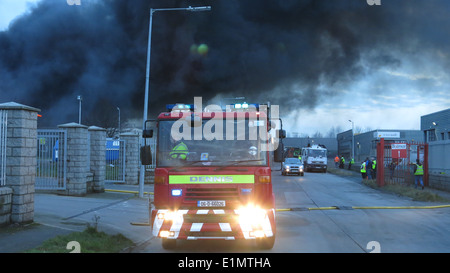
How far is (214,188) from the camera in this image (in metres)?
7.00

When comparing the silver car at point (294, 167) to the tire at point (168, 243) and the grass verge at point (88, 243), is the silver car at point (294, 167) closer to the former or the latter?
the grass verge at point (88, 243)

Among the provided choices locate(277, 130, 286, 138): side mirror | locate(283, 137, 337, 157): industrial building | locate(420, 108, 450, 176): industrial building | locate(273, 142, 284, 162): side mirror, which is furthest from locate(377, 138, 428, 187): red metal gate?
locate(283, 137, 337, 157): industrial building

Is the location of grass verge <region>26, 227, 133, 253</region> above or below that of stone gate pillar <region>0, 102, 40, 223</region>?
below

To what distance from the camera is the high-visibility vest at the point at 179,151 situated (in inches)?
295

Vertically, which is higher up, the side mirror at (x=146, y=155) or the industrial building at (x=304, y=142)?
the industrial building at (x=304, y=142)

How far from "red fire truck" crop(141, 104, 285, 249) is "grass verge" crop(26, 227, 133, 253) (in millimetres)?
936

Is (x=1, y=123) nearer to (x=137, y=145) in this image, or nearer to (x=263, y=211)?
(x=263, y=211)

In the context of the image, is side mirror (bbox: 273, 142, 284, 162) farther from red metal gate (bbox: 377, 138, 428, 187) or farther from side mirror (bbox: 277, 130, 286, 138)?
red metal gate (bbox: 377, 138, 428, 187)

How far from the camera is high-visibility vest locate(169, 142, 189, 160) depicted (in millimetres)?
7500

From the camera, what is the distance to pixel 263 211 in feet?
22.9

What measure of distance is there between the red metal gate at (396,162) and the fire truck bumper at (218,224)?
1688 cm

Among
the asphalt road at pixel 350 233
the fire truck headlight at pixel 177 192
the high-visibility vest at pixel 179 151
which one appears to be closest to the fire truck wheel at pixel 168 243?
Result: the asphalt road at pixel 350 233
